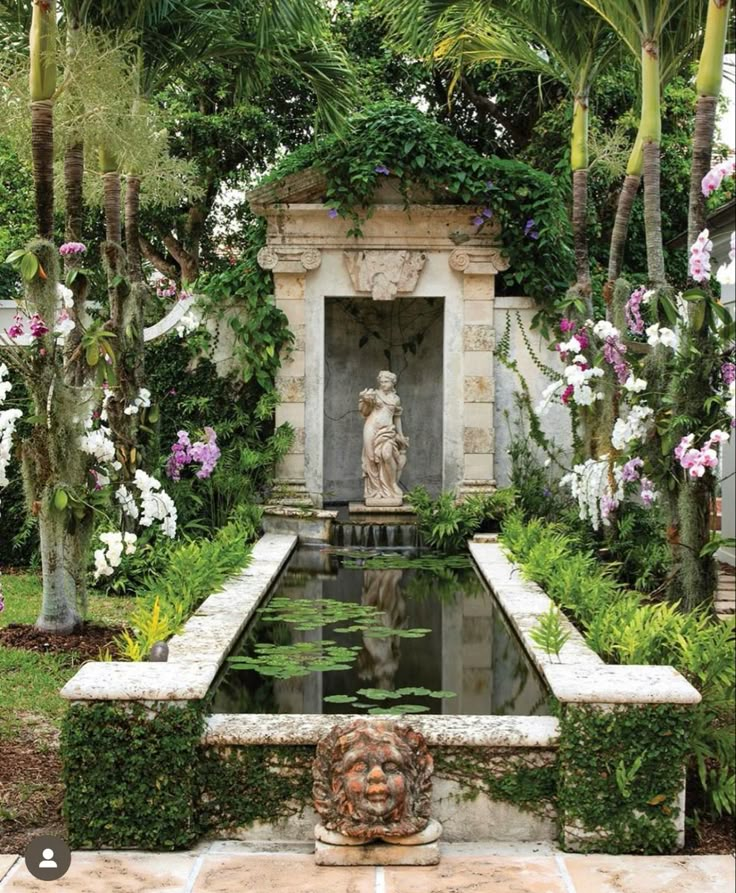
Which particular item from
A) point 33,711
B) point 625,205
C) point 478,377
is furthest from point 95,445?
point 478,377

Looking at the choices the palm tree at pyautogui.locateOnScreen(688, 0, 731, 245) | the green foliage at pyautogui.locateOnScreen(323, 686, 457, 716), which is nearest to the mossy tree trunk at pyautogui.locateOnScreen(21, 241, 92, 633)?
the green foliage at pyautogui.locateOnScreen(323, 686, 457, 716)

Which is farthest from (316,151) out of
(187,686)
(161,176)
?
(187,686)

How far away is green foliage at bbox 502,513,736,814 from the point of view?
435 cm

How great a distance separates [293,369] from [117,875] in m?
7.37

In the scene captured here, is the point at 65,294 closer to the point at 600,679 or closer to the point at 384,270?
the point at 600,679

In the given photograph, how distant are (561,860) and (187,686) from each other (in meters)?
1.50

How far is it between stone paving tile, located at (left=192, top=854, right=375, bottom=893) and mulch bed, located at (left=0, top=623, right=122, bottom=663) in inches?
92.9

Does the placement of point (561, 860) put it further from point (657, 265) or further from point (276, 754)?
point (657, 265)

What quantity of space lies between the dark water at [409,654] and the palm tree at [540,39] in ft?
8.54

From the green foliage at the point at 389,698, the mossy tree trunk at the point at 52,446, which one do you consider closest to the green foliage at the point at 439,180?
the mossy tree trunk at the point at 52,446

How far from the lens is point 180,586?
689 cm

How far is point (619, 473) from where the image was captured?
6727mm

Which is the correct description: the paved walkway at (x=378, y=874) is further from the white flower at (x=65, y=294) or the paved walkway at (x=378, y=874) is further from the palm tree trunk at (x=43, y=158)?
the palm tree trunk at (x=43, y=158)

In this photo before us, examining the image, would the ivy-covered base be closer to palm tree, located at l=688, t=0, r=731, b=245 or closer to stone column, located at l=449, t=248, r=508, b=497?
palm tree, located at l=688, t=0, r=731, b=245
